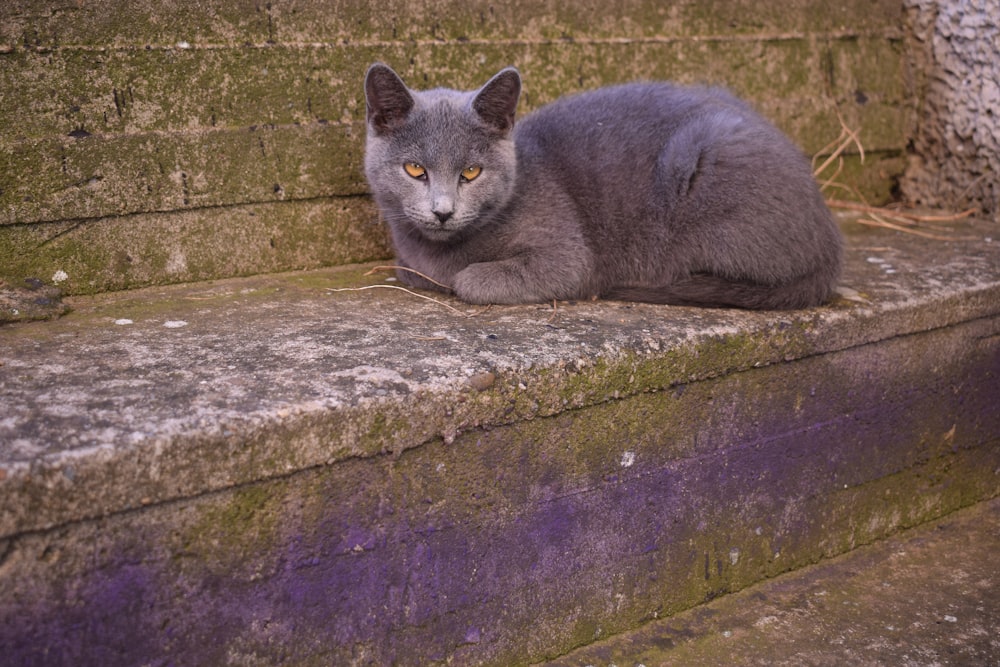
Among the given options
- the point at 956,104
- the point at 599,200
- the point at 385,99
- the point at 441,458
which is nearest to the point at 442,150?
the point at 385,99

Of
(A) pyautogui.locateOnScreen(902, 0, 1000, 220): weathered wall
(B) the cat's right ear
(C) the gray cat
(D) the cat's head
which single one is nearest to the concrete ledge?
(C) the gray cat

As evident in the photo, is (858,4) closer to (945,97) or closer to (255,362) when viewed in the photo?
(945,97)

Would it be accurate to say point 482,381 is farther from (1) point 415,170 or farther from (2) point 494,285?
(1) point 415,170

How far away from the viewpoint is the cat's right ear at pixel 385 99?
2.17 metres

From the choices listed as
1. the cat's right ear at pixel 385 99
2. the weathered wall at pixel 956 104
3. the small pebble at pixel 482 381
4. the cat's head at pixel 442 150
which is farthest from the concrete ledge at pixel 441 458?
the weathered wall at pixel 956 104

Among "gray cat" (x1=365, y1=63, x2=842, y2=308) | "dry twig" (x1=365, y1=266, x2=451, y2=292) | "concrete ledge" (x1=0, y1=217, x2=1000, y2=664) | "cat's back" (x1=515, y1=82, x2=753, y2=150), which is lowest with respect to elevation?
"concrete ledge" (x1=0, y1=217, x2=1000, y2=664)

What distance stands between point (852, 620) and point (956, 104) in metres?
2.21

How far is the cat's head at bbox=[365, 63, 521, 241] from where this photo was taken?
2207mm

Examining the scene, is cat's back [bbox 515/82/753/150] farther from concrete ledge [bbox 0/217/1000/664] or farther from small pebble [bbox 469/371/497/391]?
small pebble [bbox 469/371/497/391]

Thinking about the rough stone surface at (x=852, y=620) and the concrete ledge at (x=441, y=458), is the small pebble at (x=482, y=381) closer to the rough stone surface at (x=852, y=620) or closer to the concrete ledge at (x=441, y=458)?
the concrete ledge at (x=441, y=458)

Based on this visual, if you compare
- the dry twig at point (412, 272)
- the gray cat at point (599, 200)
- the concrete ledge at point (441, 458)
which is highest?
the gray cat at point (599, 200)

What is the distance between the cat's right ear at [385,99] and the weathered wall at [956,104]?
226cm

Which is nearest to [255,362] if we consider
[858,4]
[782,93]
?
[782,93]

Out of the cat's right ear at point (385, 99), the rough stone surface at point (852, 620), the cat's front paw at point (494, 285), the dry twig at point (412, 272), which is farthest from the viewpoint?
the dry twig at point (412, 272)
